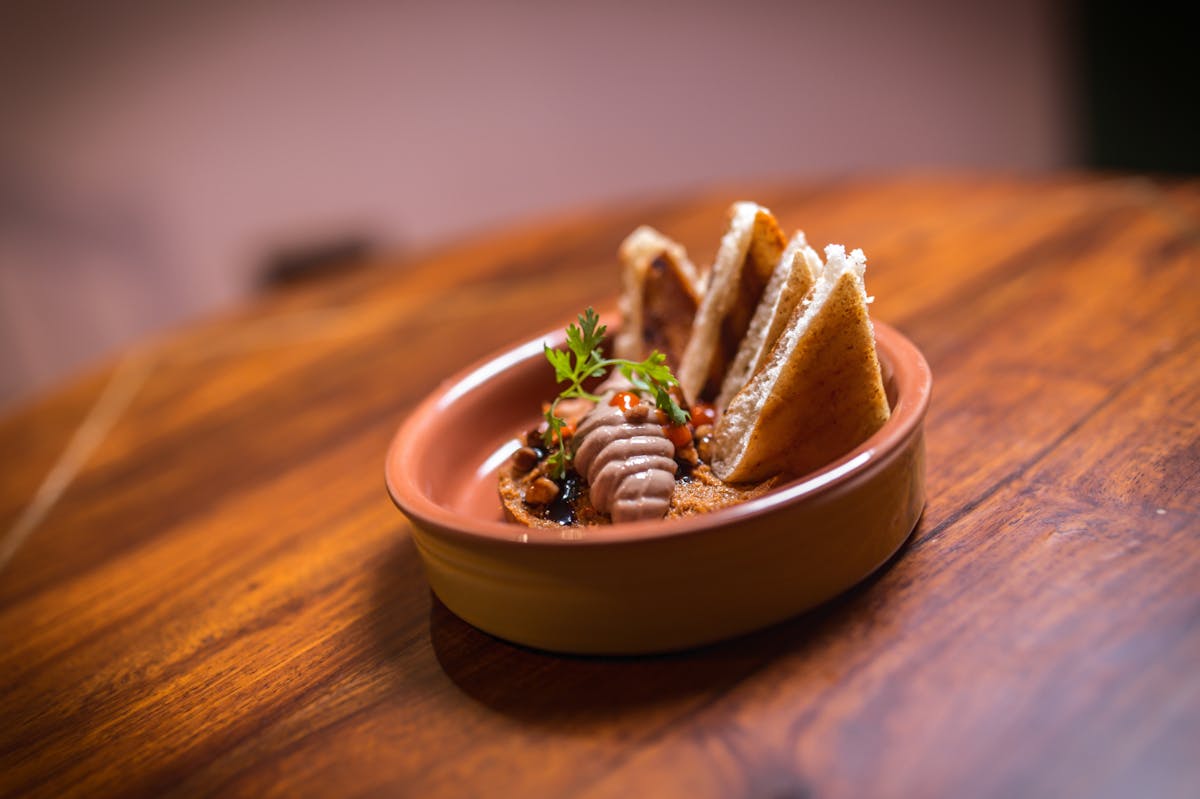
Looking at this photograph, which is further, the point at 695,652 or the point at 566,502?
the point at 566,502

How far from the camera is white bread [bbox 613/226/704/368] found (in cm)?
132

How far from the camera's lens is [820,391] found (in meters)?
1.01

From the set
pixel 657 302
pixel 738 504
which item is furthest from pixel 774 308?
pixel 738 504

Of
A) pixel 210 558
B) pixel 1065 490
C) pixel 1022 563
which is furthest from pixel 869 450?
pixel 210 558

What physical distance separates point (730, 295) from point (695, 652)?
0.50 meters

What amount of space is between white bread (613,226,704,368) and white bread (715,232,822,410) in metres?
0.11

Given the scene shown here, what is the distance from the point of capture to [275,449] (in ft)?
5.41

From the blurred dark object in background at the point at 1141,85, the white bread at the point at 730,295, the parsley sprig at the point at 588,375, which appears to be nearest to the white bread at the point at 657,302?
the white bread at the point at 730,295

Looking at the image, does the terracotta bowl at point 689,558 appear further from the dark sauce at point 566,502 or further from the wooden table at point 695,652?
the dark sauce at point 566,502

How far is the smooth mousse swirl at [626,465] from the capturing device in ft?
3.15

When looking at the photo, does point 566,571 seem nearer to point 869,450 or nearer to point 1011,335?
point 869,450

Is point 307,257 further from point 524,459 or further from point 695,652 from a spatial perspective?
point 695,652

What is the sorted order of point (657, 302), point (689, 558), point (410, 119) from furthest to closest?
1. point (410, 119)
2. point (657, 302)
3. point (689, 558)

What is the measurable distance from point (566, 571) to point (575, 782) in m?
0.18
